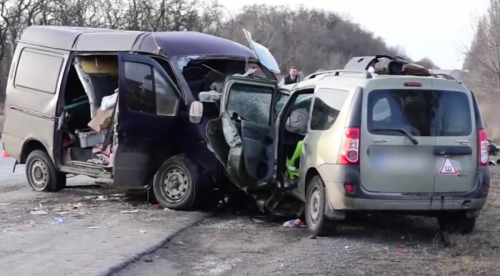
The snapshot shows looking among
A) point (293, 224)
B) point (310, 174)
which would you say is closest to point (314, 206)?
A: point (310, 174)

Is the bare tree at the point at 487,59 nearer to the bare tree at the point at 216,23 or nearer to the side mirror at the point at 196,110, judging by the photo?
the bare tree at the point at 216,23

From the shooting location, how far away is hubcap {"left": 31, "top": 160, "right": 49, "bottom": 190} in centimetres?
1214

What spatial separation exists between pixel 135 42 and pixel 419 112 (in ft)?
15.5

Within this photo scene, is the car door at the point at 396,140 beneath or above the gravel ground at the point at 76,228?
above

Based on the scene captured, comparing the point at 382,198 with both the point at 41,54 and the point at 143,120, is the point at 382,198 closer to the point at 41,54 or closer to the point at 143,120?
the point at 143,120

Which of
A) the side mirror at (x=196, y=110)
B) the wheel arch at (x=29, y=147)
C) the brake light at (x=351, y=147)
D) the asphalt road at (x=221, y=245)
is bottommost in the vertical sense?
the asphalt road at (x=221, y=245)

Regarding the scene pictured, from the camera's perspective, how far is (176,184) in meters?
10.3

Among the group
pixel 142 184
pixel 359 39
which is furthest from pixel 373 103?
pixel 359 39

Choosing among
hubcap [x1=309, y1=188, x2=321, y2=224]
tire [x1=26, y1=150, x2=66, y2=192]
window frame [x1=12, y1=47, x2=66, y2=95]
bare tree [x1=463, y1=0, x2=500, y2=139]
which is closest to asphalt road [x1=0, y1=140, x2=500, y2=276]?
hubcap [x1=309, y1=188, x2=321, y2=224]

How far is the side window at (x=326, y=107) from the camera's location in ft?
26.7

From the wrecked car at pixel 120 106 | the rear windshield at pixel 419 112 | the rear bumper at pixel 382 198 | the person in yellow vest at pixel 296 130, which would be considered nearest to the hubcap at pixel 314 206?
the rear bumper at pixel 382 198

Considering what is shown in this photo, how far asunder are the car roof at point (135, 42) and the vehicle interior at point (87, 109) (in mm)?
307

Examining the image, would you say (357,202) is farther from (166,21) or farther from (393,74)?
(166,21)

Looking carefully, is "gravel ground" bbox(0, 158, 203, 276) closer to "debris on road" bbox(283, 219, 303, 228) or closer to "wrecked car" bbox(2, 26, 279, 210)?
"wrecked car" bbox(2, 26, 279, 210)
